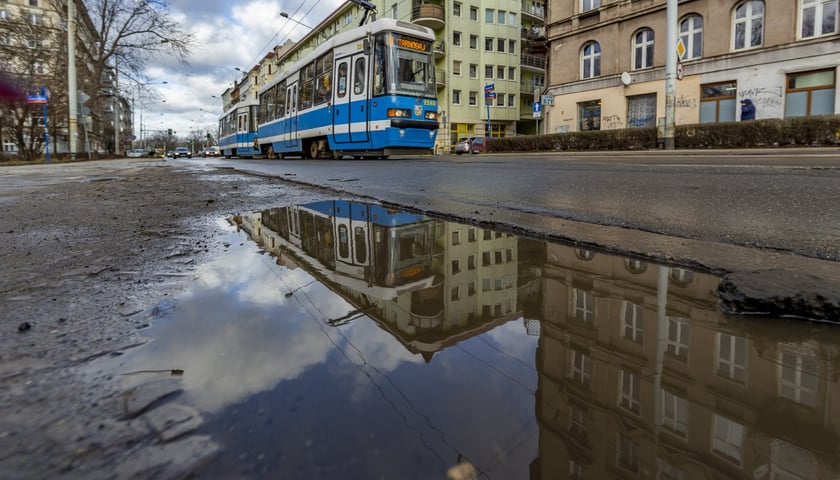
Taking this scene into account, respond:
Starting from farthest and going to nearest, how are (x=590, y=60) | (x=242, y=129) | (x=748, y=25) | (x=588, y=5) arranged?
(x=242, y=129)
(x=590, y=60)
(x=588, y=5)
(x=748, y=25)

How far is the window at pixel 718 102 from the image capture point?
855 inches

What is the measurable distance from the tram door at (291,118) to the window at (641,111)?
1777cm

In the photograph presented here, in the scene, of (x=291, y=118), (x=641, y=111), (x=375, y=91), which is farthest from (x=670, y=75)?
(x=291, y=118)

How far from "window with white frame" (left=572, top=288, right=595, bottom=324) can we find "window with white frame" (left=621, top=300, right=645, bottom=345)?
11 centimetres

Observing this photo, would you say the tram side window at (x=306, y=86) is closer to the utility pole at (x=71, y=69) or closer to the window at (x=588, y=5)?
the utility pole at (x=71, y=69)

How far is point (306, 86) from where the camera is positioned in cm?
1652

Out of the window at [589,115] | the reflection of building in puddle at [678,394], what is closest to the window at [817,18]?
the window at [589,115]

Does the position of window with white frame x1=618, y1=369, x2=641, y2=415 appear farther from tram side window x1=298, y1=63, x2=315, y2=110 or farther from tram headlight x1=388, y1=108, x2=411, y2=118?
tram side window x1=298, y1=63, x2=315, y2=110

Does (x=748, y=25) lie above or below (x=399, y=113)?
above

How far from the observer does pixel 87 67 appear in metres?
31.6

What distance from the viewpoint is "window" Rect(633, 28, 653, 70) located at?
24.6 metres

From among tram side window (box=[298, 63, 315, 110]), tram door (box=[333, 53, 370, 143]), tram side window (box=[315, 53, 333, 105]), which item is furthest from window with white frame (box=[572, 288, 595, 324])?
tram side window (box=[298, 63, 315, 110])

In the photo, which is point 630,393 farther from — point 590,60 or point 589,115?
point 590,60

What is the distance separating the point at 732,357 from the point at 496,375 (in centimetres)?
69
